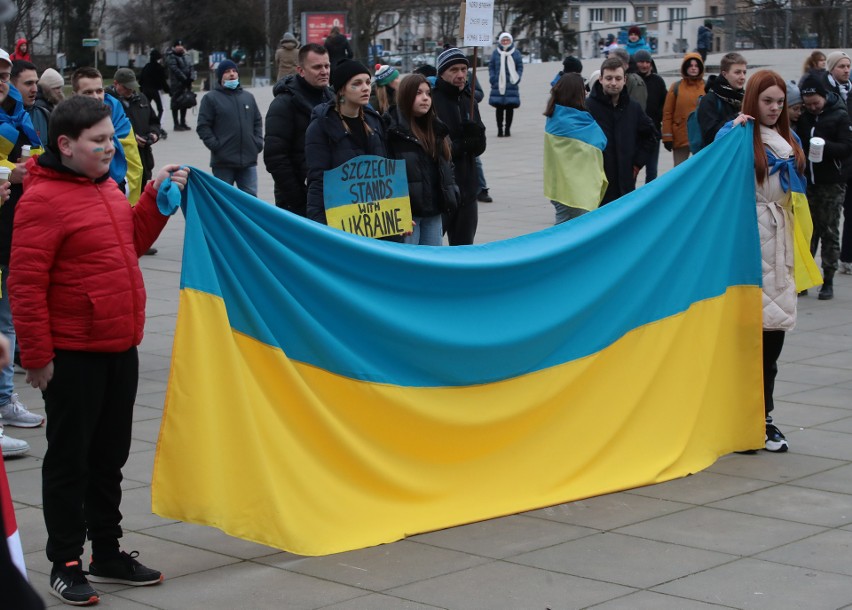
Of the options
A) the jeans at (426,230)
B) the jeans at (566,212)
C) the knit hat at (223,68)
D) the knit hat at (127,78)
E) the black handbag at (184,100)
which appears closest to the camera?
the jeans at (426,230)

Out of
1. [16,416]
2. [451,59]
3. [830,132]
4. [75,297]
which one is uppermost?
[451,59]

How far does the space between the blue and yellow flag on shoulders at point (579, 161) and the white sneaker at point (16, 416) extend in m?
5.31

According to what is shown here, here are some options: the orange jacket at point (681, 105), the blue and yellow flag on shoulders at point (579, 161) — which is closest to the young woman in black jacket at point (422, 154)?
the blue and yellow flag on shoulders at point (579, 161)

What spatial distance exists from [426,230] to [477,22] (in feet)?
10.5

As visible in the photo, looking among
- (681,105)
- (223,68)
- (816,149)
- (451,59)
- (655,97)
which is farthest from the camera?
(655,97)

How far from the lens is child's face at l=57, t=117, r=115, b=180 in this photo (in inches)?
191

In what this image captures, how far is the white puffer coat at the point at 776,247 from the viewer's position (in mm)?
6977

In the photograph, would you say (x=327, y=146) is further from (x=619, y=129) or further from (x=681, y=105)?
A: (x=681, y=105)

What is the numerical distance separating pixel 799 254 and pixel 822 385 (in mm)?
1946

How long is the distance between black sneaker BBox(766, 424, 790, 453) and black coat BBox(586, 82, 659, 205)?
486cm

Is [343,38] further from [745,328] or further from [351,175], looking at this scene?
[745,328]

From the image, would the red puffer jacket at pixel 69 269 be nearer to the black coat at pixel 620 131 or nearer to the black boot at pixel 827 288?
the black coat at pixel 620 131

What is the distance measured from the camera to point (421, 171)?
8.10m

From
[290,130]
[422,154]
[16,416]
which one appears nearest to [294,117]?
[290,130]
